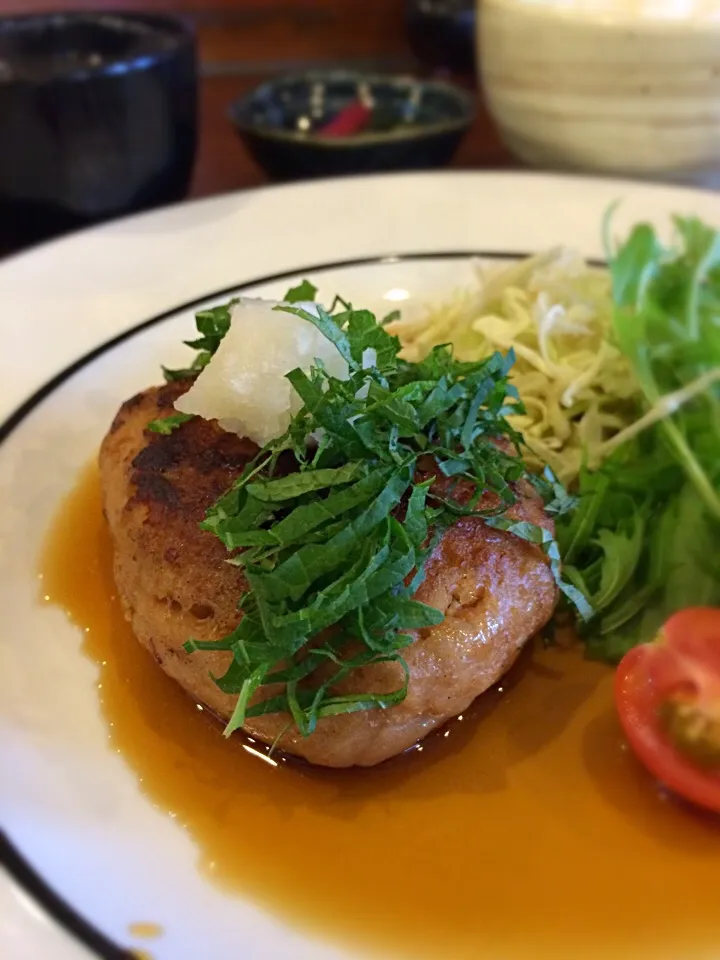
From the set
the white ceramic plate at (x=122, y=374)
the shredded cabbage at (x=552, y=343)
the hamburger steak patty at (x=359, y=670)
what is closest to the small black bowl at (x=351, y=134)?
the white ceramic plate at (x=122, y=374)

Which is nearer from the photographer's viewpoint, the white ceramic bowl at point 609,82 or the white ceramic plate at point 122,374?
the white ceramic plate at point 122,374

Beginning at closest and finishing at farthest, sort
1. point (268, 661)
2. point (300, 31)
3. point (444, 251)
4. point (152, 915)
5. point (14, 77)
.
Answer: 1. point (152, 915)
2. point (268, 661)
3. point (14, 77)
4. point (444, 251)
5. point (300, 31)

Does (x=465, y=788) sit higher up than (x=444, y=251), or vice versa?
(x=444, y=251)

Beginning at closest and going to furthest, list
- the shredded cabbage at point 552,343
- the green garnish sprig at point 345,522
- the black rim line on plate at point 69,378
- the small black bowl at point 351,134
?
the black rim line on plate at point 69,378 → the green garnish sprig at point 345,522 → the shredded cabbage at point 552,343 → the small black bowl at point 351,134

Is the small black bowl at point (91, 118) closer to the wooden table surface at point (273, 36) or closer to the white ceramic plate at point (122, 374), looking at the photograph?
the white ceramic plate at point (122, 374)

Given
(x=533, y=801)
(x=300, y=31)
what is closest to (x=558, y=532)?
(x=533, y=801)

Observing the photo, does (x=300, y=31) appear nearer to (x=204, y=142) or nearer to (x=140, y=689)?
(x=204, y=142)
